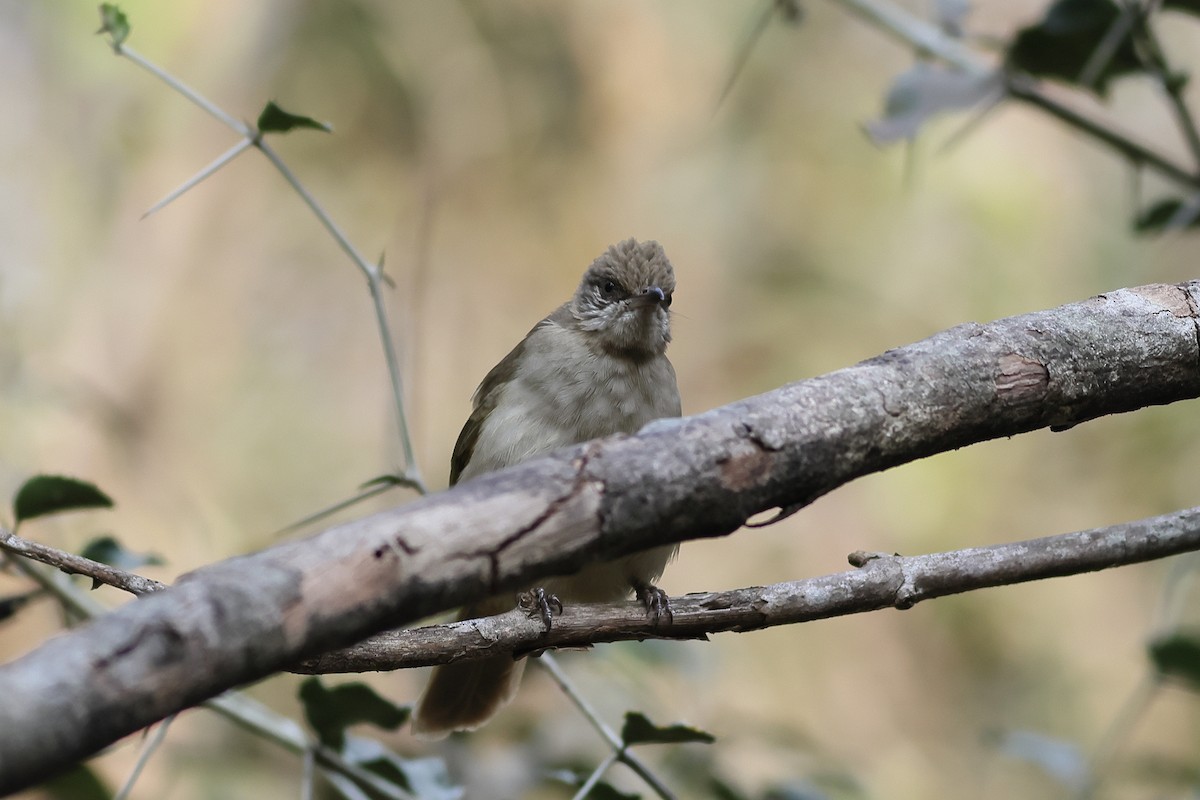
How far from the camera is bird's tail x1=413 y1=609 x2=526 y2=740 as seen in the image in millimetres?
3760

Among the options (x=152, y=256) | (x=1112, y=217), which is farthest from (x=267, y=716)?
(x=1112, y=217)

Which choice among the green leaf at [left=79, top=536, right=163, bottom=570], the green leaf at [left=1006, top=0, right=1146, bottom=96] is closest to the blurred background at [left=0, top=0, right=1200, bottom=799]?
the green leaf at [left=1006, top=0, right=1146, bottom=96]

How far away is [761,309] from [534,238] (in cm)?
176

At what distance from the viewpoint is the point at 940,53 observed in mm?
4078

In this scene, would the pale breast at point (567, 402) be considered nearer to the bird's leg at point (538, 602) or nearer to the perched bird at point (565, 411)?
the perched bird at point (565, 411)

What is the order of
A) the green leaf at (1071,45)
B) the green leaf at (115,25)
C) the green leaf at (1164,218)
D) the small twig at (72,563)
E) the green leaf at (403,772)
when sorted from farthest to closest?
the green leaf at (1164,218) < the green leaf at (1071,45) < the green leaf at (403,772) < the green leaf at (115,25) < the small twig at (72,563)

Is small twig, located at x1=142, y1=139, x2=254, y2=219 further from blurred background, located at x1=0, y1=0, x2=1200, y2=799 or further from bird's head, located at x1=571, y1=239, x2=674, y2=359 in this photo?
blurred background, located at x1=0, y1=0, x2=1200, y2=799

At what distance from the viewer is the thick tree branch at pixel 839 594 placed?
84.3 inches

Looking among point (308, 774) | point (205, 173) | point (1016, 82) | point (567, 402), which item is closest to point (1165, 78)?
point (1016, 82)

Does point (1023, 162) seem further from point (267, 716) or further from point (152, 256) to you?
point (267, 716)

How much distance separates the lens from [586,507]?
148 cm

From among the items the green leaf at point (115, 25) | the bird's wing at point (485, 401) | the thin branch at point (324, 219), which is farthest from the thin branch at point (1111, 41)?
the green leaf at point (115, 25)

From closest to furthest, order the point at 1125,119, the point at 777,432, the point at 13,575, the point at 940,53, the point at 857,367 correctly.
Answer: the point at 777,432, the point at 857,367, the point at 13,575, the point at 940,53, the point at 1125,119

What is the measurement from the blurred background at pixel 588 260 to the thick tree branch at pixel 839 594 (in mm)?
4545
